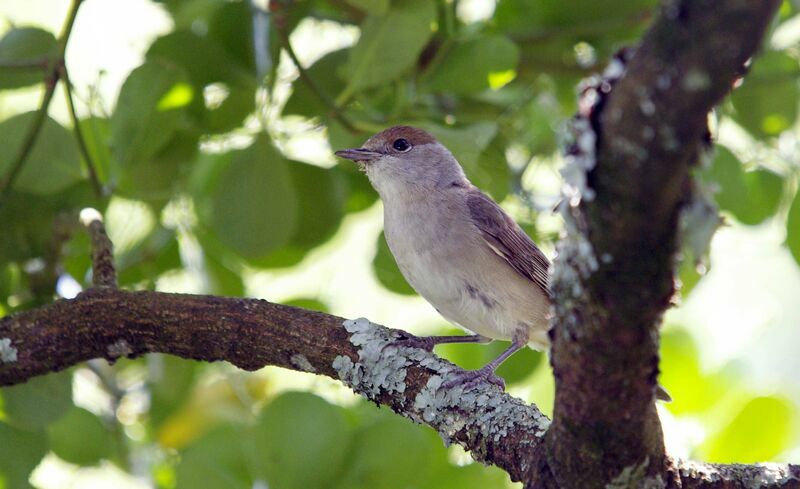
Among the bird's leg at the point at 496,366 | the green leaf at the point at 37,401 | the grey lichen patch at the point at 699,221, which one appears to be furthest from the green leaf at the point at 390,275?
the grey lichen patch at the point at 699,221

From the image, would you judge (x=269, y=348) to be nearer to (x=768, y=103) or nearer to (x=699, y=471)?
(x=699, y=471)

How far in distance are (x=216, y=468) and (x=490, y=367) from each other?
956 millimetres

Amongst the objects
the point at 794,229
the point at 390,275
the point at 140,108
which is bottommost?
the point at 140,108

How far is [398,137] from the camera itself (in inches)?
158

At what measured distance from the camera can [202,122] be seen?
348cm

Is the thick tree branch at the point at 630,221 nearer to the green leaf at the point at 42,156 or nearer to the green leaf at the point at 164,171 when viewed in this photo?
the green leaf at the point at 42,156

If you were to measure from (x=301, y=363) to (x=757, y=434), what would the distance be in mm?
1560

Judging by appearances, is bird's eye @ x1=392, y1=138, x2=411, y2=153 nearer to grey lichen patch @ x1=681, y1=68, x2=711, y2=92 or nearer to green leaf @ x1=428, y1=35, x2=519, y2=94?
green leaf @ x1=428, y1=35, x2=519, y2=94

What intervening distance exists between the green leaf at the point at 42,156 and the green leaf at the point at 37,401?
65cm

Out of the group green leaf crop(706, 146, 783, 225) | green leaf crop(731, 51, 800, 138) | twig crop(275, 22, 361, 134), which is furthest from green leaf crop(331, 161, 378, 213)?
green leaf crop(731, 51, 800, 138)

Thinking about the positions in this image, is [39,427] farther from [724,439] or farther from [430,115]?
[724,439]

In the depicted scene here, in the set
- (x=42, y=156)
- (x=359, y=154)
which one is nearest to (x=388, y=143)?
(x=359, y=154)

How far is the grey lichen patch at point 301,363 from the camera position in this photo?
2.60 m

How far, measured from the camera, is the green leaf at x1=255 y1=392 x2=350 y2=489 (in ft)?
8.95
